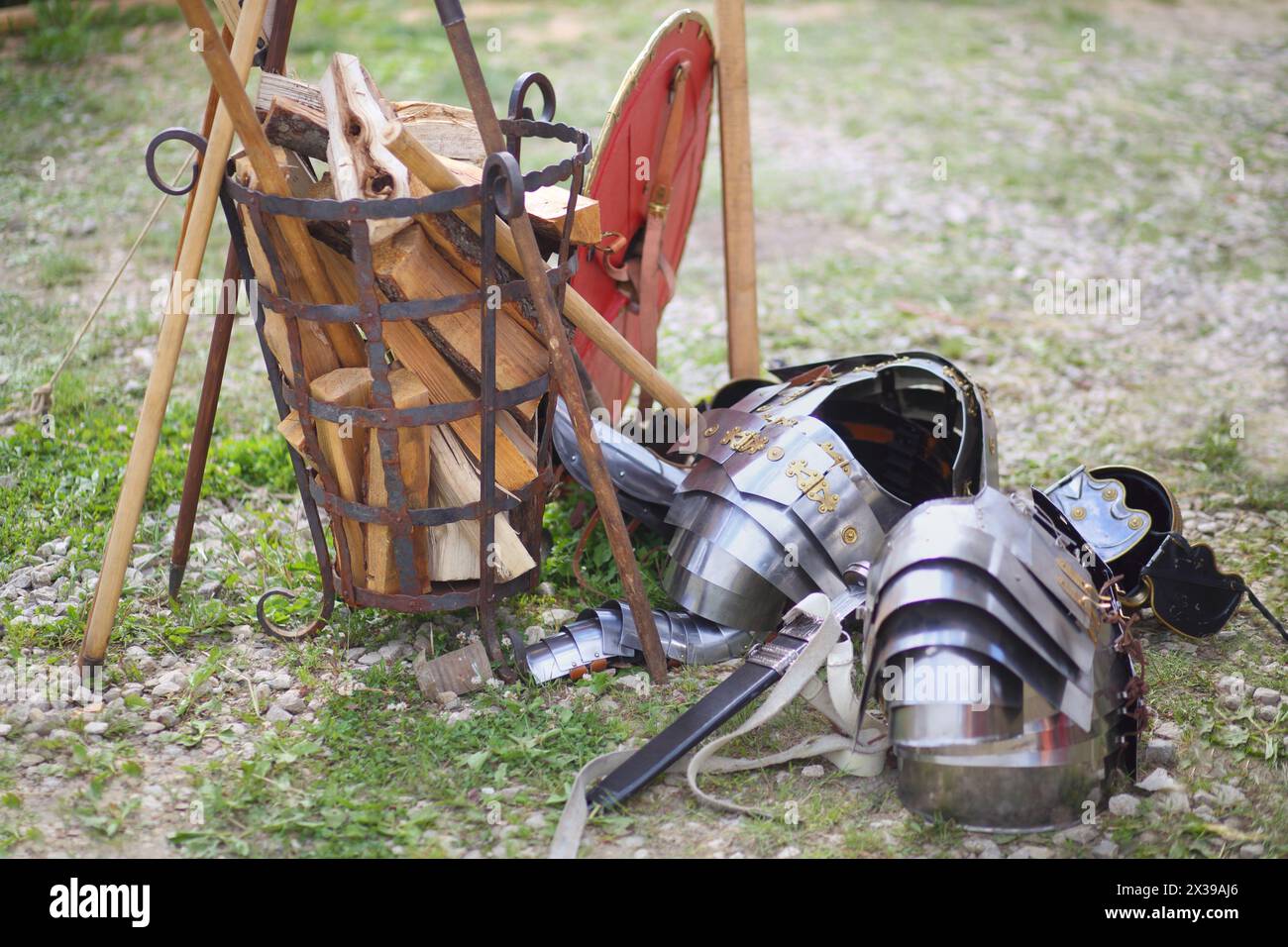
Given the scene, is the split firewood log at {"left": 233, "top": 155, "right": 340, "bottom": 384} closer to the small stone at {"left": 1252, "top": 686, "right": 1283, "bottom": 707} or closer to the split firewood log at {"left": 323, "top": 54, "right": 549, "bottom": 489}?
the split firewood log at {"left": 323, "top": 54, "right": 549, "bottom": 489}

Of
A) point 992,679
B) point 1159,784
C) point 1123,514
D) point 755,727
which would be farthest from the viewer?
point 1123,514

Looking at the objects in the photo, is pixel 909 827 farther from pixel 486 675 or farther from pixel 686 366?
pixel 686 366

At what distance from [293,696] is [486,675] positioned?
1.50 ft

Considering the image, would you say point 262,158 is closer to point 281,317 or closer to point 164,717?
point 281,317

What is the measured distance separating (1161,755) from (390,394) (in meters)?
1.86

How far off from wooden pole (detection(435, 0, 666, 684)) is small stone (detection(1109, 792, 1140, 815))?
40.4 inches

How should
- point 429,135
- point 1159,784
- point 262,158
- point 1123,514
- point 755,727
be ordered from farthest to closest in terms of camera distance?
point 1123,514 < point 429,135 < point 755,727 < point 1159,784 < point 262,158

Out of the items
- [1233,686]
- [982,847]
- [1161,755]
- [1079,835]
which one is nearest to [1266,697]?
[1233,686]

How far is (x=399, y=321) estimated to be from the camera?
252cm

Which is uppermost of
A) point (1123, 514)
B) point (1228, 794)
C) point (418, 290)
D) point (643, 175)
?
point (643, 175)

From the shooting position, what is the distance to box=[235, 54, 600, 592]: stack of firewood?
2438 millimetres

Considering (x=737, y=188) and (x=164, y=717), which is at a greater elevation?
(x=737, y=188)

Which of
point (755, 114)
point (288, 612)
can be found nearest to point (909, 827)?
point (288, 612)

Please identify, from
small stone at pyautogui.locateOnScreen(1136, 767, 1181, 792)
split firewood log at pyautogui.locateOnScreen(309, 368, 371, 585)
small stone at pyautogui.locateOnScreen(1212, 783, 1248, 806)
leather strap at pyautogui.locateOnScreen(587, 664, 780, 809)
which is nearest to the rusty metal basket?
split firewood log at pyautogui.locateOnScreen(309, 368, 371, 585)
